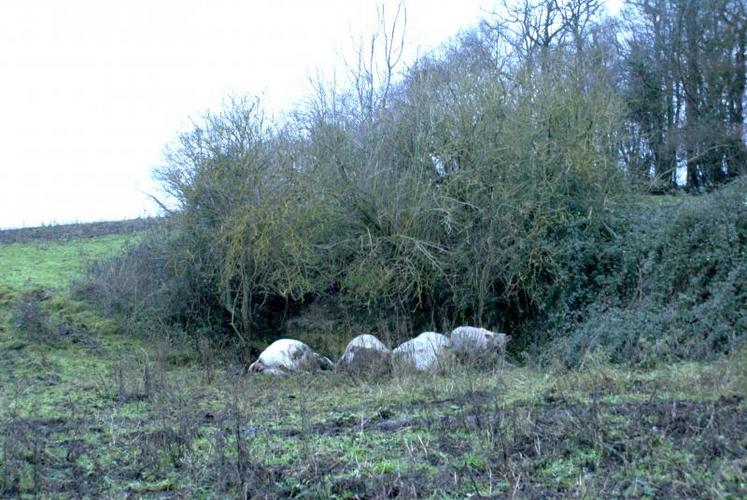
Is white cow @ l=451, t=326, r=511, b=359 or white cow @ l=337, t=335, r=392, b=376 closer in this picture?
white cow @ l=451, t=326, r=511, b=359

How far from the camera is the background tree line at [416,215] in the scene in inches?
695

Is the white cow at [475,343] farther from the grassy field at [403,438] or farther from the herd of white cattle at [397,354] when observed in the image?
the grassy field at [403,438]

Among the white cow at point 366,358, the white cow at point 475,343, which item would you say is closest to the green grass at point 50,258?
the white cow at point 366,358

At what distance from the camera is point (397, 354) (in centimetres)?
1303

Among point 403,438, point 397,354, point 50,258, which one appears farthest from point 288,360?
point 50,258

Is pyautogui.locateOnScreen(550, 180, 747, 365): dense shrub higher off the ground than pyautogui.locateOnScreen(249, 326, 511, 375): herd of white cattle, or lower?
higher

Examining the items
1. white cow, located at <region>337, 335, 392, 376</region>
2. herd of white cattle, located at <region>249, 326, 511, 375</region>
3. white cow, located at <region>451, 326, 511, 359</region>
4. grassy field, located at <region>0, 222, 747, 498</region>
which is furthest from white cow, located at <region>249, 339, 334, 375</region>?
grassy field, located at <region>0, 222, 747, 498</region>

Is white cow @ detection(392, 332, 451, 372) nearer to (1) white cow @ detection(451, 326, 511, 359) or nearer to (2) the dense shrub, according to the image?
(1) white cow @ detection(451, 326, 511, 359)

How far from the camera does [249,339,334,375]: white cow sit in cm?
1542

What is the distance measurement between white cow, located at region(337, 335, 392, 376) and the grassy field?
1.08 metres

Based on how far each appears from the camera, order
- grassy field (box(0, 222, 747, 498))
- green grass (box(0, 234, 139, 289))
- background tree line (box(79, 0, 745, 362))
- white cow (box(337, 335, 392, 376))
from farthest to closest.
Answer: green grass (box(0, 234, 139, 289)) → background tree line (box(79, 0, 745, 362)) → white cow (box(337, 335, 392, 376)) → grassy field (box(0, 222, 747, 498))

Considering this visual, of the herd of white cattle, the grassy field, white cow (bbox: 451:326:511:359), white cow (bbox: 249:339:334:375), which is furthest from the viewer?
white cow (bbox: 249:339:334:375)

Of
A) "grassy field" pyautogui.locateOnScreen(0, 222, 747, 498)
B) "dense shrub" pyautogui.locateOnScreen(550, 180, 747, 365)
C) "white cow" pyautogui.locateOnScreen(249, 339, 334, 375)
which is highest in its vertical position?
"dense shrub" pyautogui.locateOnScreen(550, 180, 747, 365)

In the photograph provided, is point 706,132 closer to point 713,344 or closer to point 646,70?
point 646,70
